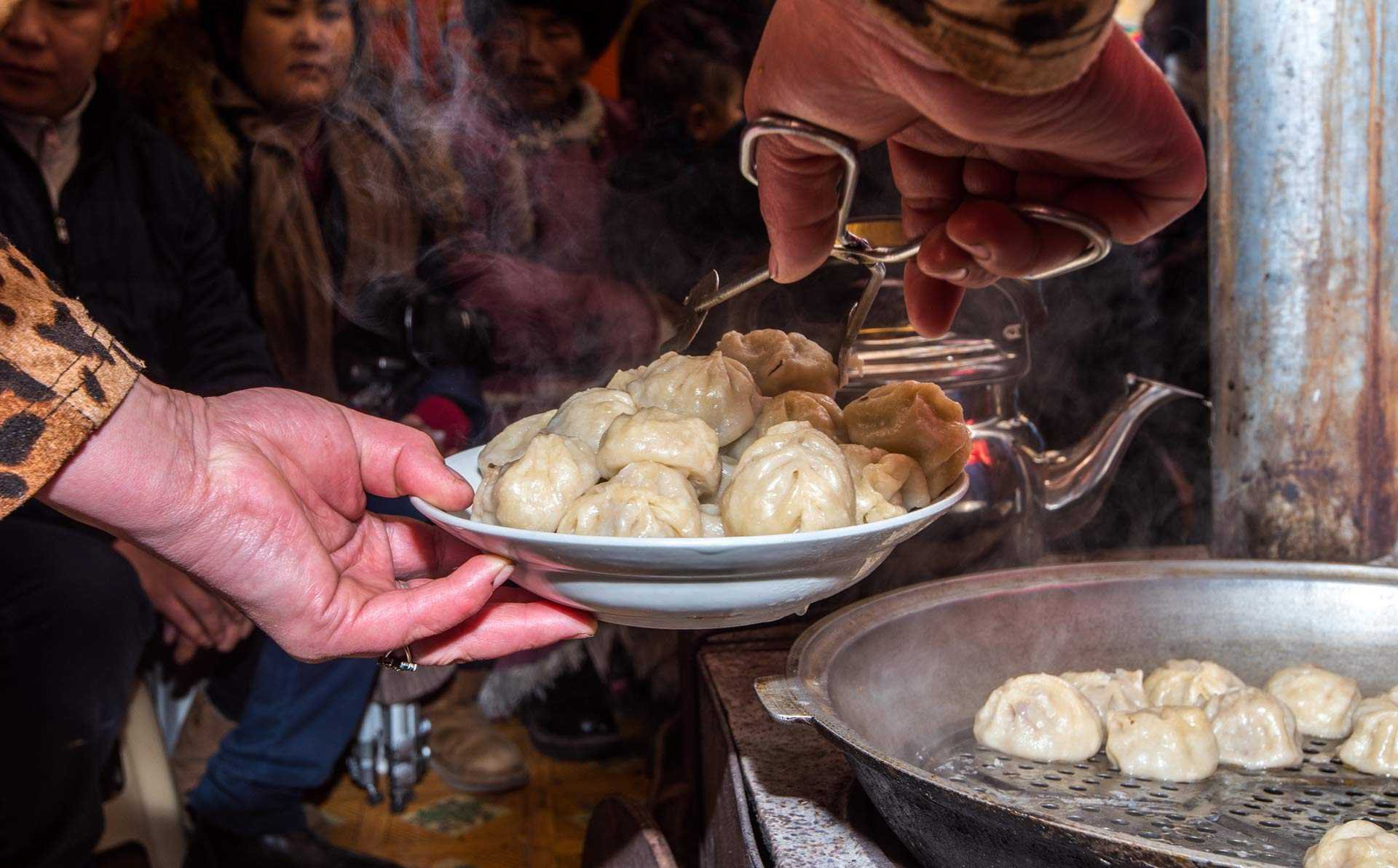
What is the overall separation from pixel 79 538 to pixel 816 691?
2.51 meters

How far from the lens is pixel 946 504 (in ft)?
4.00

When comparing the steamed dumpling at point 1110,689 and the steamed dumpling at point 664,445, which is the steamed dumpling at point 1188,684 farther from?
the steamed dumpling at point 664,445

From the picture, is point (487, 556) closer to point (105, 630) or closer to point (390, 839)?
point (105, 630)

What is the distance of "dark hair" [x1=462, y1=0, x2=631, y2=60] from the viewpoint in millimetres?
4605

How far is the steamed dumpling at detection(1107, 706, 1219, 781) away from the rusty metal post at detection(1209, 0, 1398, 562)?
815 millimetres

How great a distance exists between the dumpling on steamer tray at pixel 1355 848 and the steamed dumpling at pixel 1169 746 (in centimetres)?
24

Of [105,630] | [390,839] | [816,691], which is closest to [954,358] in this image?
[816,691]

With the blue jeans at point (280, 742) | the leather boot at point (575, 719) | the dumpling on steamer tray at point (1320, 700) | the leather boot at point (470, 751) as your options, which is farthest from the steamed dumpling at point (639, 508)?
the leather boot at point (575, 719)

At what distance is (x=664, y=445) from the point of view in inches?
51.4

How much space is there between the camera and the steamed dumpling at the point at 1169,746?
4.84ft

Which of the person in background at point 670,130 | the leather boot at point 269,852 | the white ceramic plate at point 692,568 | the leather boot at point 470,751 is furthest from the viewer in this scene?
the person in background at point 670,130

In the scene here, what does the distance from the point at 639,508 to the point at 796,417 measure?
393mm

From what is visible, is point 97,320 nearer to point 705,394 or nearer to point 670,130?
point 705,394

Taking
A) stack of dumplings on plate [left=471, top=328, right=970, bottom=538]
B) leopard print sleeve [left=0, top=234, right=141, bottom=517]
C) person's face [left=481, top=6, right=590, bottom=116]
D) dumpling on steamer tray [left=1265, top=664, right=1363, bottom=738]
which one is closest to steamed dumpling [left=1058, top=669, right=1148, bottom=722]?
dumpling on steamer tray [left=1265, top=664, right=1363, bottom=738]
